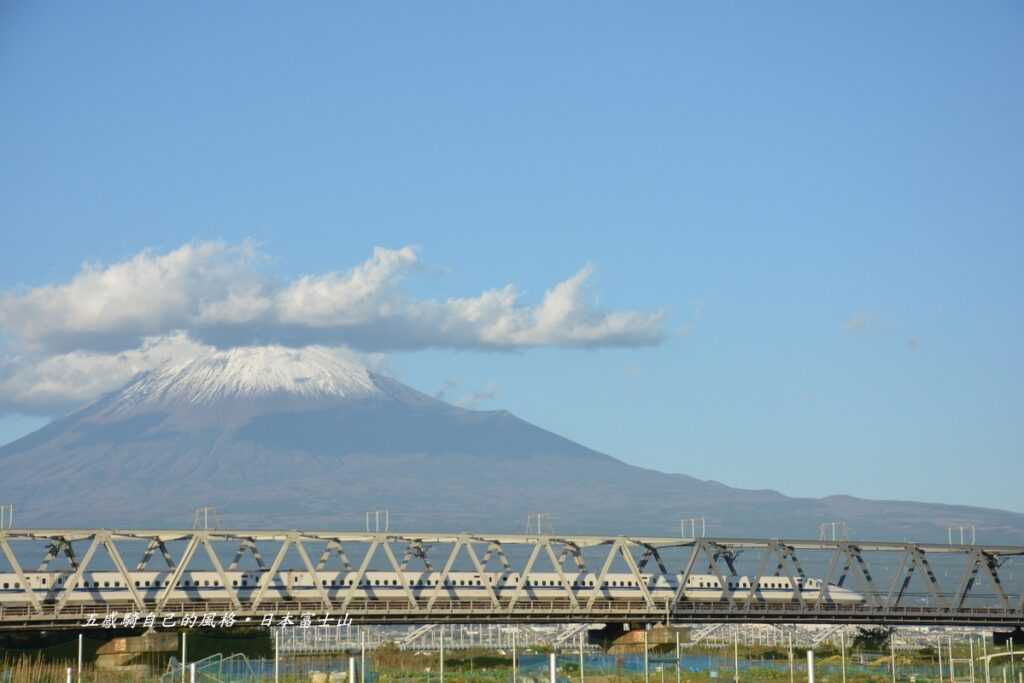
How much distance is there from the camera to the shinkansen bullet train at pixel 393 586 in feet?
371

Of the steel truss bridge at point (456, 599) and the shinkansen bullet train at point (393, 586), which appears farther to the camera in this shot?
the shinkansen bullet train at point (393, 586)

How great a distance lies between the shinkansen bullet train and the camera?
11300 cm

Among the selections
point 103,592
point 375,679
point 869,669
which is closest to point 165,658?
point 103,592

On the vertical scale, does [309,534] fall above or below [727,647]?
above

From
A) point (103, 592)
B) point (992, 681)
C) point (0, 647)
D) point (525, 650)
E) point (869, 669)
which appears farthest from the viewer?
point (525, 650)

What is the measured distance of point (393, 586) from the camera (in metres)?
124

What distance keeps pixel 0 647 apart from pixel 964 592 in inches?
2799

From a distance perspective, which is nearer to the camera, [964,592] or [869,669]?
[869,669]

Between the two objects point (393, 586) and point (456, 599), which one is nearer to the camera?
point (456, 599)

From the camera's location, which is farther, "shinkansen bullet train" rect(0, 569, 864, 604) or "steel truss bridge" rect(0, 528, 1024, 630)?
"shinkansen bullet train" rect(0, 569, 864, 604)

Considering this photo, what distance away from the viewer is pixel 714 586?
450ft

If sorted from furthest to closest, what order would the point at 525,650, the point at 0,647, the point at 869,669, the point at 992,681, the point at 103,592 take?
the point at 525,650 < the point at 103,592 < the point at 0,647 < the point at 869,669 < the point at 992,681

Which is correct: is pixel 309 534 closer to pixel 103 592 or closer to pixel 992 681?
pixel 103 592

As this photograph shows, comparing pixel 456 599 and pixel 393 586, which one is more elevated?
pixel 393 586
